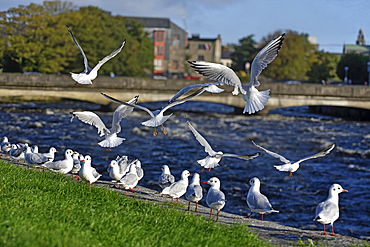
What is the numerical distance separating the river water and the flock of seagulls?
4.70 m

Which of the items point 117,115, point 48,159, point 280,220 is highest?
point 117,115

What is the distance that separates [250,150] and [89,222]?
68.4 feet

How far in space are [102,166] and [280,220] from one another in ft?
28.5

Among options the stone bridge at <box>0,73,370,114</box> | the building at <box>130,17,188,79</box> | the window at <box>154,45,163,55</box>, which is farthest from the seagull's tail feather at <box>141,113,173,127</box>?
the window at <box>154,45,163,55</box>

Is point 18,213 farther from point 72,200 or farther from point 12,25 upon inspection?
point 12,25

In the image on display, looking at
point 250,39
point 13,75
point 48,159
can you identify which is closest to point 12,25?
point 13,75

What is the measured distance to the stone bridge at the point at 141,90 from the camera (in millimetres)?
40156

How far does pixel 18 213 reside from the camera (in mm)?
6121

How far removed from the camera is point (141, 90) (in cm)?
4231

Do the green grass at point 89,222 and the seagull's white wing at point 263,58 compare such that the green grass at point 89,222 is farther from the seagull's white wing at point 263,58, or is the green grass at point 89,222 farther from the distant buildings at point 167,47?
the distant buildings at point 167,47

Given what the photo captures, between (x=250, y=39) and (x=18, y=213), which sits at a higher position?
(x=250, y=39)

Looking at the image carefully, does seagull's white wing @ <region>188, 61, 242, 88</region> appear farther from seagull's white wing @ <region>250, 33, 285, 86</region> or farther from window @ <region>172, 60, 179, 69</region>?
window @ <region>172, 60, 179, 69</region>

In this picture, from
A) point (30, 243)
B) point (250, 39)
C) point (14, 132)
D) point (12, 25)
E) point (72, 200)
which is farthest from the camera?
point (250, 39)

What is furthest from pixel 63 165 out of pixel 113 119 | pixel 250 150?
pixel 250 150
